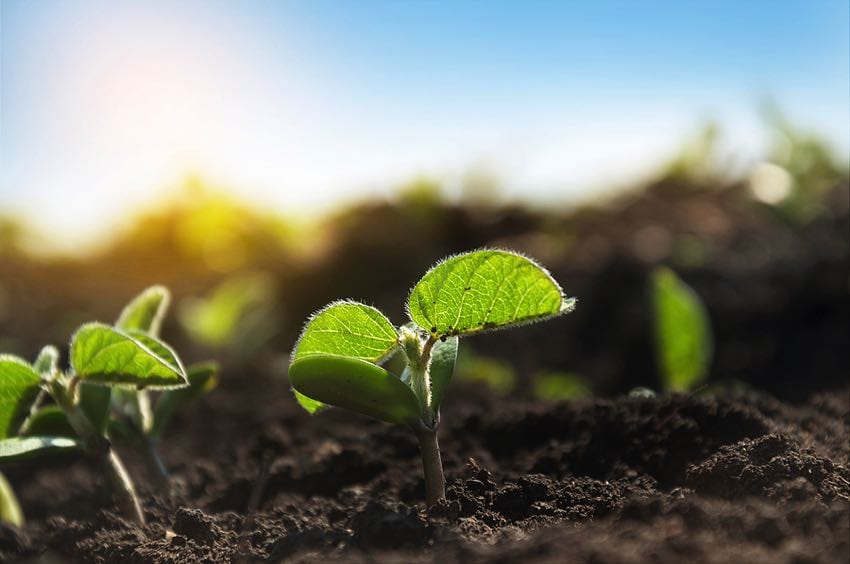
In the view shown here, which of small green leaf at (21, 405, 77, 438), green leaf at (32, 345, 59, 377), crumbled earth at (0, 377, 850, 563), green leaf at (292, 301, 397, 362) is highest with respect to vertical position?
green leaf at (292, 301, 397, 362)

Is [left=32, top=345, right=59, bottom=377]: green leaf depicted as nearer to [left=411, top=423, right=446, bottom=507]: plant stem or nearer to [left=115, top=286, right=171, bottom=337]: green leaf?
[left=115, top=286, right=171, bottom=337]: green leaf

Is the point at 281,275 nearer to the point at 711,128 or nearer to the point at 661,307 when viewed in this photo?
the point at 661,307

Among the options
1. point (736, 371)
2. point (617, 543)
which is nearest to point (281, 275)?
point (736, 371)

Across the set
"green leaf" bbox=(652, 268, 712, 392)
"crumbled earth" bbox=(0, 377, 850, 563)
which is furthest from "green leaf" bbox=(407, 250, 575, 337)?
"green leaf" bbox=(652, 268, 712, 392)

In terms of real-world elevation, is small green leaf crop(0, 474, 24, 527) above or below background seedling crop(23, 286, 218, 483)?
below

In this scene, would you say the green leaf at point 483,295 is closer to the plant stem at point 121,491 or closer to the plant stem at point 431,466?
the plant stem at point 431,466

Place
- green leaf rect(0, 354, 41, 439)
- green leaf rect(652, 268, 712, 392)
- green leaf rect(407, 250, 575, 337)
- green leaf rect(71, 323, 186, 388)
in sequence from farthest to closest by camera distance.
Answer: green leaf rect(652, 268, 712, 392), green leaf rect(0, 354, 41, 439), green leaf rect(71, 323, 186, 388), green leaf rect(407, 250, 575, 337)
